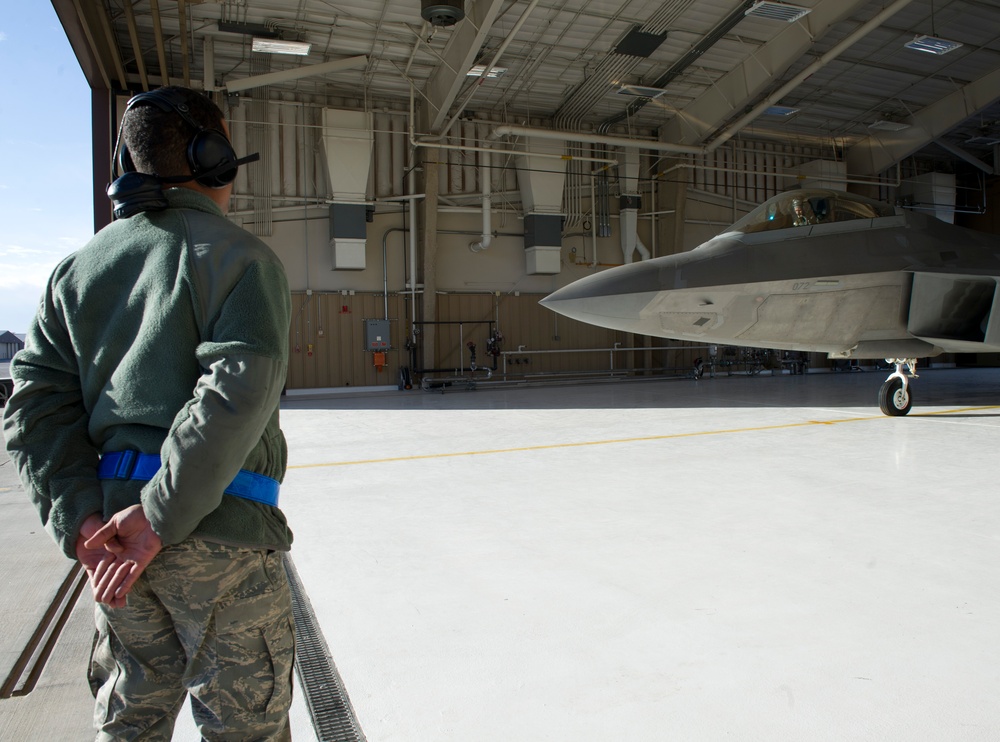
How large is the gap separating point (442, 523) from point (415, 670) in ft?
5.71

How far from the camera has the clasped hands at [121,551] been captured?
1.21 meters

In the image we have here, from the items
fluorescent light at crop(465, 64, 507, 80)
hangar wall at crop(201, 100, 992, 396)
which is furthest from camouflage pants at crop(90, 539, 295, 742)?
hangar wall at crop(201, 100, 992, 396)

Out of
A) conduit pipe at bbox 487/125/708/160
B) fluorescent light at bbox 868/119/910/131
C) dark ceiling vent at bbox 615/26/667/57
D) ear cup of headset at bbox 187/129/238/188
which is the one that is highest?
dark ceiling vent at bbox 615/26/667/57

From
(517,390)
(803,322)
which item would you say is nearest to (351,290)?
(517,390)

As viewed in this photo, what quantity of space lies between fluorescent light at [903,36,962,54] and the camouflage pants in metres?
17.3

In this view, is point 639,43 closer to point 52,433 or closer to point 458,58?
point 458,58

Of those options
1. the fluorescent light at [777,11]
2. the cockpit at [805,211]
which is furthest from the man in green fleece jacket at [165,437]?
the fluorescent light at [777,11]

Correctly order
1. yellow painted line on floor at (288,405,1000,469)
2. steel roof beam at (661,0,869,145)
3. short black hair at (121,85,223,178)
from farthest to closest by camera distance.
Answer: steel roof beam at (661,0,869,145)
yellow painted line on floor at (288,405,1000,469)
short black hair at (121,85,223,178)

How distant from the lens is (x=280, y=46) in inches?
514

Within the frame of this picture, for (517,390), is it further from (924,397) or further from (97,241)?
(97,241)

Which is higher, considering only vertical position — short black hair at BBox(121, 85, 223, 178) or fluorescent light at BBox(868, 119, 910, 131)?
fluorescent light at BBox(868, 119, 910, 131)

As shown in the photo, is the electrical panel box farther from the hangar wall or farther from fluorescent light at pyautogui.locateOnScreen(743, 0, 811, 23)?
fluorescent light at pyautogui.locateOnScreen(743, 0, 811, 23)

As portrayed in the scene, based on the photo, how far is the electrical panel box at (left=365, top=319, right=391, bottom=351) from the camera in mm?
16859

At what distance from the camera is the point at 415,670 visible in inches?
86.6
